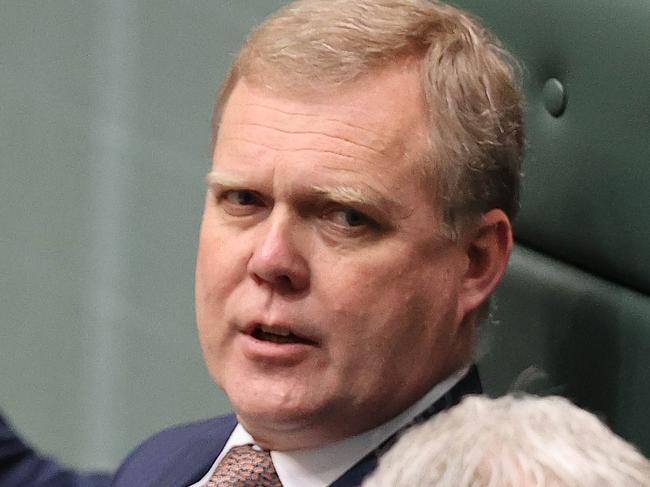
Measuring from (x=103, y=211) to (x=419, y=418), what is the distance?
1288 millimetres

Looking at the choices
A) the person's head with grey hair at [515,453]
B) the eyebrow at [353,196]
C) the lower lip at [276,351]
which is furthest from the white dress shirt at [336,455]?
the person's head with grey hair at [515,453]

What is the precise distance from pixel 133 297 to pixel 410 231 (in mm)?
1236

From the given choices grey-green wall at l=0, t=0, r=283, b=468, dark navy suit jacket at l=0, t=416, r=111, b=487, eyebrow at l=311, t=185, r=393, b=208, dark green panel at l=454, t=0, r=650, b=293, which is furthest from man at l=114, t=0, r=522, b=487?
grey-green wall at l=0, t=0, r=283, b=468

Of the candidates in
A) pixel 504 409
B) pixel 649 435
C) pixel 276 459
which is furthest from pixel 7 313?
pixel 504 409

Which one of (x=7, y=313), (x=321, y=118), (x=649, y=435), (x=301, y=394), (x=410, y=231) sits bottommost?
(x=7, y=313)

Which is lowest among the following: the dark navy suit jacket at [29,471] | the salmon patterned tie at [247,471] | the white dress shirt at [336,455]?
the dark navy suit jacket at [29,471]

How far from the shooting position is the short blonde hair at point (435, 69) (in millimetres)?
1417

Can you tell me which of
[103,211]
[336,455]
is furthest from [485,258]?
[103,211]

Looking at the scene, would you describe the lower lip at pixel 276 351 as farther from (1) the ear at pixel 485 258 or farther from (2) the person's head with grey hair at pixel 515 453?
(2) the person's head with grey hair at pixel 515 453

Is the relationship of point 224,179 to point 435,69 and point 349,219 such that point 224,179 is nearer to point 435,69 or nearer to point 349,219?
point 349,219

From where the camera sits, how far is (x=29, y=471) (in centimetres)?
177

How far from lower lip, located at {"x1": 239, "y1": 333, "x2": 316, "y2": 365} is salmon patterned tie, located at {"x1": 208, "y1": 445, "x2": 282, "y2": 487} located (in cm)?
14

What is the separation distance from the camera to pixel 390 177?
55.2 inches

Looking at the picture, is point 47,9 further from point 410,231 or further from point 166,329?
point 410,231
